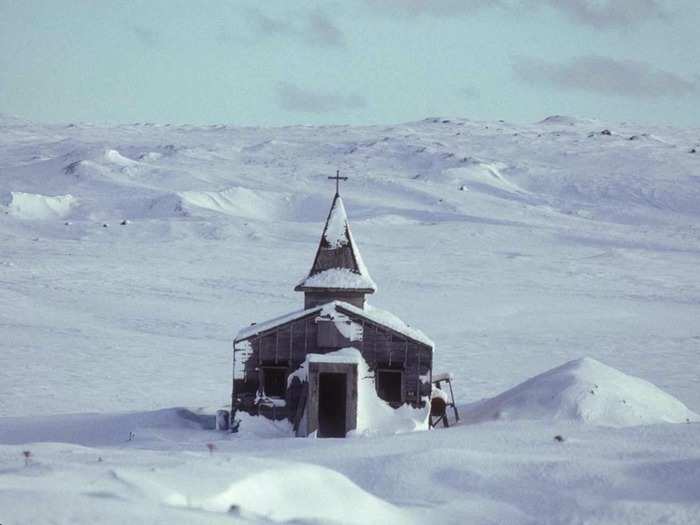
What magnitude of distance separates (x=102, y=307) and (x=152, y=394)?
12957 mm

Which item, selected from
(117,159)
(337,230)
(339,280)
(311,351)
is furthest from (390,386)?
(117,159)

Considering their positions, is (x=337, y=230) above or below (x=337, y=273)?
above

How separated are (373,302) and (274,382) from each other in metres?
19.3

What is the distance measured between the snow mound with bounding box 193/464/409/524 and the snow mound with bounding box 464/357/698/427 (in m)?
9.61

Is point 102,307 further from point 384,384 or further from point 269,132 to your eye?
point 269,132

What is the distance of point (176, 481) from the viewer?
35.6ft

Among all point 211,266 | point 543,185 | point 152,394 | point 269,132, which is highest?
point 269,132

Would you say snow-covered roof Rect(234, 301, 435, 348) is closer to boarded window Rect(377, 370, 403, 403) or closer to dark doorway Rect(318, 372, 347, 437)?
boarded window Rect(377, 370, 403, 403)

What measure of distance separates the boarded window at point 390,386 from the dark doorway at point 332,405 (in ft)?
2.43

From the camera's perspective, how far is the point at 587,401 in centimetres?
2097

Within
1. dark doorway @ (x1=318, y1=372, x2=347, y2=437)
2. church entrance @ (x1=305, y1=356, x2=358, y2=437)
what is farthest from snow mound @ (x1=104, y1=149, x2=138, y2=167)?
church entrance @ (x1=305, y1=356, x2=358, y2=437)

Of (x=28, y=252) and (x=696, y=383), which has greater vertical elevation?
(x=28, y=252)

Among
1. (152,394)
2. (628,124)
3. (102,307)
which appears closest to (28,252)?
(102,307)

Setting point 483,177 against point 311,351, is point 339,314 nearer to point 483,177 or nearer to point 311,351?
point 311,351
